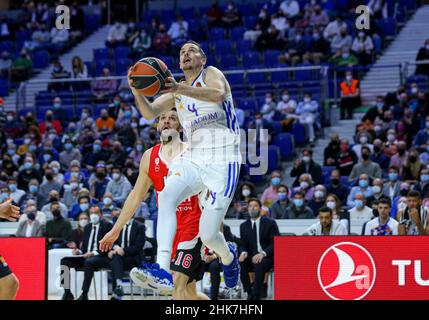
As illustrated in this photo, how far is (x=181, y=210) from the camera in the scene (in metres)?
9.81

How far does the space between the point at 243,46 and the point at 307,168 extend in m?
6.96

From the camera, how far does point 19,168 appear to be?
70.4ft

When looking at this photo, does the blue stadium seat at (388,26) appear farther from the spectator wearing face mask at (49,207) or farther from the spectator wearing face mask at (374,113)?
the spectator wearing face mask at (49,207)

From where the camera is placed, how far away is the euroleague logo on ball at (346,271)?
1285 cm

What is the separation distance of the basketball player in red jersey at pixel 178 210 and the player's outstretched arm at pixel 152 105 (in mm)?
322

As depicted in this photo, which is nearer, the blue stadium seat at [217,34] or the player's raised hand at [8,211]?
the player's raised hand at [8,211]

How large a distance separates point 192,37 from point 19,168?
753 cm

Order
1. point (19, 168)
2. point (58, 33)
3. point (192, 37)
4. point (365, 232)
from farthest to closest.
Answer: point (58, 33), point (192, 37), point (19, 168), point (365, 232)

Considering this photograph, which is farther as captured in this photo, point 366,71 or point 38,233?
point 366,71

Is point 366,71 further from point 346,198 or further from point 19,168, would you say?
point 19,168

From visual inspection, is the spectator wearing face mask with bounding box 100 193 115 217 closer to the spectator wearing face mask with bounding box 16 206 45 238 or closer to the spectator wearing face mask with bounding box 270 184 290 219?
the spectator wearing face mask with bounding box 16 206 45 238

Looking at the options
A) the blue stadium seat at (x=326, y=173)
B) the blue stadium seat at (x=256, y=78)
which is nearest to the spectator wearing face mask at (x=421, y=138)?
the blue stadium seat at (x=326, y=173)

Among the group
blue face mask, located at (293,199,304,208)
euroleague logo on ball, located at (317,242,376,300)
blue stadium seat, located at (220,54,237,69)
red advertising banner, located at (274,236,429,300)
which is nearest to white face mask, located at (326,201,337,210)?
blue face mask, located at (293,199,304,208)
